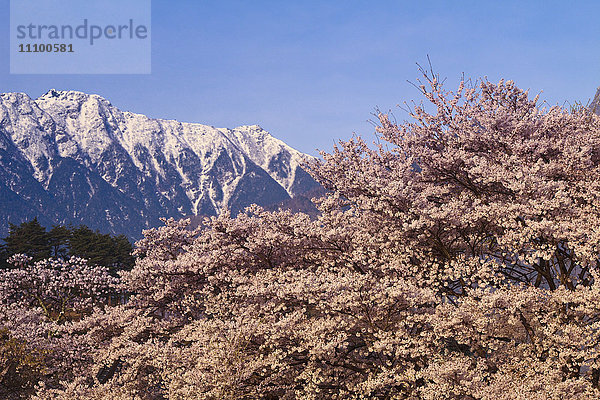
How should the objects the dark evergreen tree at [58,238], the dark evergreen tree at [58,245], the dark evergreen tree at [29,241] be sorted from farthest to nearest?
the dark evergreen tree at [58,238] → the dark evergreen tree at [58,245] → the dark evergreen tree at [29,241]

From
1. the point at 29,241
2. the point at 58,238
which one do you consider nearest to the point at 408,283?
the point at 29,241

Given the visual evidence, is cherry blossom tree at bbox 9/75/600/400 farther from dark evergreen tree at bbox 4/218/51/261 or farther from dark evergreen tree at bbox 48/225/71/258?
dark evergreen tree at bbox 48/225/71/258

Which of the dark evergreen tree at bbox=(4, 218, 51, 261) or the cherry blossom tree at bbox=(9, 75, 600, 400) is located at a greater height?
the dark evergreen tree at bbox=(4, 218, 51, 261)

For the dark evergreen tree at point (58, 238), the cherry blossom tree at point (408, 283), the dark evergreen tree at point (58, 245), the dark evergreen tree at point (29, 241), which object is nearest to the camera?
the cherry blossom tree at point (408, 283)

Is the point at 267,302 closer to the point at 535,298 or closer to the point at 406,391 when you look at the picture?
the point at 406,391

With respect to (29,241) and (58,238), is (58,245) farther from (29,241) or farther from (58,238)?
(29,241)

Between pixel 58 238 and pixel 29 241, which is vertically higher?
pixel 58 238

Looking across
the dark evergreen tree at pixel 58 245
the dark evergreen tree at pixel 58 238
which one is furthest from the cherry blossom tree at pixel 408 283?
the dark evergreen tree at pixel 58 238

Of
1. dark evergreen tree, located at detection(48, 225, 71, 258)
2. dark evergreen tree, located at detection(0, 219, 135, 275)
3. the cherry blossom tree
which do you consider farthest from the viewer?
dark evergreen tree, located at detection(48, 225, 71, 258)

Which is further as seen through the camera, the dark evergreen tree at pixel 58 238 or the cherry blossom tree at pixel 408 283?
the dark evergreen tree at pixel 58 238

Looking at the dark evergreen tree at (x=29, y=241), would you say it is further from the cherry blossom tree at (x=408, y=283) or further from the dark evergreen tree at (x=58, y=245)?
the cherry blossom tree at (x=408, y=283)

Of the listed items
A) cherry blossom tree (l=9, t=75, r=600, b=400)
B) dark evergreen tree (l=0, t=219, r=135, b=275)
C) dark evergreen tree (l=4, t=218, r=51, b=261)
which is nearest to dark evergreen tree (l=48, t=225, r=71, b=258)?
dark evergreen tree (l=0, t=219, r=135, b=275)

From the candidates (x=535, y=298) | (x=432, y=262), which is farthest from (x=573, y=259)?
(x=432, y=262)

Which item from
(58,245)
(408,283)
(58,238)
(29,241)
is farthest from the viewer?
(58,245)
